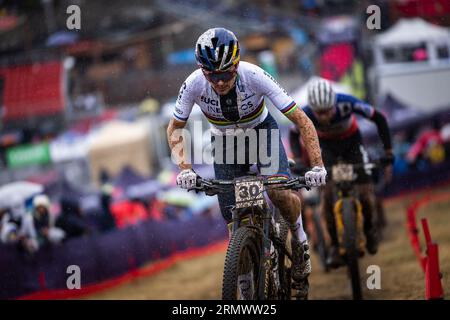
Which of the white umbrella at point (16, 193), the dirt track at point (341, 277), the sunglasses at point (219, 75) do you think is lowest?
the dirt track at point (341, 277)

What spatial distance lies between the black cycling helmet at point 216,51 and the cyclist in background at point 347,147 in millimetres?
2621

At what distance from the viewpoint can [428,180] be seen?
730 inches

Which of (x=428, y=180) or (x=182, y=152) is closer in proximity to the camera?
(x=182, y=152)

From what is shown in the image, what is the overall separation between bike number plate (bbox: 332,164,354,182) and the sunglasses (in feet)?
9.36

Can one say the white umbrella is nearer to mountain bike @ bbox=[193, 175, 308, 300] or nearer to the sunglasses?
mountain bike @ bbox=[193, 175, 308, 300]

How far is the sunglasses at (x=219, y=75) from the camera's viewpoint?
5422 millimetres

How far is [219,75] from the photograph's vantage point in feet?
17.8

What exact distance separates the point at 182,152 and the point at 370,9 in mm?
3608

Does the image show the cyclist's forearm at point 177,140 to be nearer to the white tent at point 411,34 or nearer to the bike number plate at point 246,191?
the bike number plate at point 246,191

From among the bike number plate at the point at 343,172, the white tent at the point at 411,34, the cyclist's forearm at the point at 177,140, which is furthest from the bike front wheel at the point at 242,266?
the white tent at the point at 411,34

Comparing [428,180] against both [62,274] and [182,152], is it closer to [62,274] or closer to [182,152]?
[62,274]

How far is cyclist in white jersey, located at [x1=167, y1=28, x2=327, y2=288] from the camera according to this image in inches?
212

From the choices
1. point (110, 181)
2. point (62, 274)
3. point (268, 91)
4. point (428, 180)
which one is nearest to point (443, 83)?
point (428, 180)
